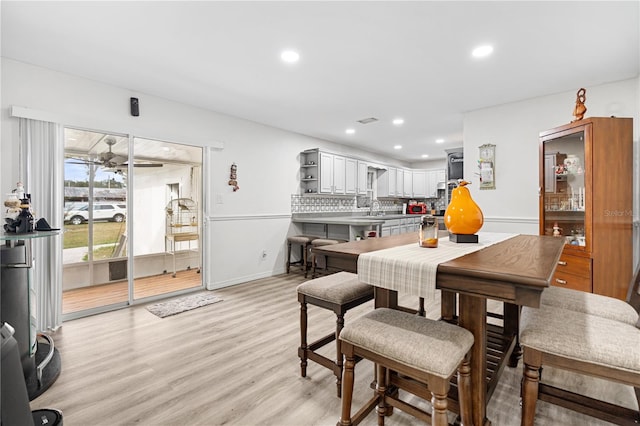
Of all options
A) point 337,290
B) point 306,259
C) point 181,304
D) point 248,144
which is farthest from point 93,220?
point 337,290

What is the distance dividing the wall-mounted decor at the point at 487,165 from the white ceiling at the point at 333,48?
1.82 ft

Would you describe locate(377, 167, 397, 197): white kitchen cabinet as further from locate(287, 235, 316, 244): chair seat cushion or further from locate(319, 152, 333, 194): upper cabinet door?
locate(287, 235, 316, 244): chair seat cushion

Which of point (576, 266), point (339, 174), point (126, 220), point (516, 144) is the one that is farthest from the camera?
point (339, 174)

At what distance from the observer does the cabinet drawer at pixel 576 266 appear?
2.83 meters

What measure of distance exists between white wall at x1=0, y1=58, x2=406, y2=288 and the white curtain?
0.09 metres

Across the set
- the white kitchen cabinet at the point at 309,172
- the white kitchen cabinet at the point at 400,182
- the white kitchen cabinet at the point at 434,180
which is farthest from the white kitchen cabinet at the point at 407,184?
the white kitchen cabinet at the point at 309,172

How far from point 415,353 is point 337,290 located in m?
0.76

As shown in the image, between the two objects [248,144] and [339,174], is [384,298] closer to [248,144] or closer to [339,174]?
[248,144]

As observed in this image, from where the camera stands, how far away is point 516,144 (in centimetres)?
377

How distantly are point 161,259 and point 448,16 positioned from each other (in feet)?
15.3

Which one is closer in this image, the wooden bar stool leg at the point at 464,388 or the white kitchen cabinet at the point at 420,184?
the wooden bar stool leg at the point at 464,388

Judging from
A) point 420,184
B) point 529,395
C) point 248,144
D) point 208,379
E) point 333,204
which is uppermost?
point 248,144

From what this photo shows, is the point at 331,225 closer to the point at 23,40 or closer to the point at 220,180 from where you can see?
the point at 220,180

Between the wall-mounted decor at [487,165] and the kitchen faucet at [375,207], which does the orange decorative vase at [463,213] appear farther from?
the kitchen faucet at [375,207]
